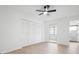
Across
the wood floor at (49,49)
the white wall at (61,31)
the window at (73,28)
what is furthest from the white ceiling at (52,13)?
the wood floor at (49,49)

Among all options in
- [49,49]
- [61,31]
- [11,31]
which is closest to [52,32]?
[61,31]

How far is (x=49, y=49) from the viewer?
112 cm

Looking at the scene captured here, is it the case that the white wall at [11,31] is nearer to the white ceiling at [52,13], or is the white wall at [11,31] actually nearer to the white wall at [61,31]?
the white ceiling at [52,13]

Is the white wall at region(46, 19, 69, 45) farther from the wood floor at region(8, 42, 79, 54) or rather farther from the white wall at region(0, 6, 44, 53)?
the white wall at region(0, 6, 44, 53)

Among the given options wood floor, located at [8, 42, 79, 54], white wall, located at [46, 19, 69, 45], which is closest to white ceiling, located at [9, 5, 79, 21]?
white wall, located at [46, 19, 69, 45]

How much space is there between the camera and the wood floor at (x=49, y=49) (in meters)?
1.03

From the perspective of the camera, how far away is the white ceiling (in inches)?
38.7

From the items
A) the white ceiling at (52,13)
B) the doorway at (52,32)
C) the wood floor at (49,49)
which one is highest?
the white ceiling at (52,13)

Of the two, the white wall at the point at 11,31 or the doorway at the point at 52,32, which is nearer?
the white wall at the point at 11,31

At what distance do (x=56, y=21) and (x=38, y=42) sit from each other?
49cm

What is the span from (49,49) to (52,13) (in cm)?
60

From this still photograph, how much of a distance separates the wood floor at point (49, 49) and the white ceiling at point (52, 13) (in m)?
0.47
